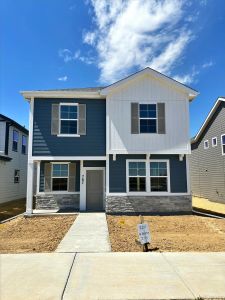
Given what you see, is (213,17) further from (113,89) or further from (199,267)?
(199,267)

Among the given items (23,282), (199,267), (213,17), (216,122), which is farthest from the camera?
(216,122)

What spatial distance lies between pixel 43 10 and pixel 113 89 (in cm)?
479

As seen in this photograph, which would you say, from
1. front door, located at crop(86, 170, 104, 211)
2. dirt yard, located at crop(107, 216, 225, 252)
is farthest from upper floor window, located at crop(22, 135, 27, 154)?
dirt yard, located at crop(107, 216, 225, 252)

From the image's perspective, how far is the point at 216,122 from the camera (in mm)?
18531

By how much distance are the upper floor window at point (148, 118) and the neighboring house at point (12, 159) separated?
10.0 m

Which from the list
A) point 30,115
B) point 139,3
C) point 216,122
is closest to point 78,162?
point 30,115

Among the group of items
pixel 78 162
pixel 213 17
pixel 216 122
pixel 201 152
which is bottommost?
pixel 78 162

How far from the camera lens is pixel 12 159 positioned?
64.8 ft

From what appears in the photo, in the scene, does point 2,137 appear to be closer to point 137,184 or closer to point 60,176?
point 60,176

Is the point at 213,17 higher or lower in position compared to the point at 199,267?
higher

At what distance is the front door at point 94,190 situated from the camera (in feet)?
45.8

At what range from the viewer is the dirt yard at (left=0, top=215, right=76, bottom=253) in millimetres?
7009

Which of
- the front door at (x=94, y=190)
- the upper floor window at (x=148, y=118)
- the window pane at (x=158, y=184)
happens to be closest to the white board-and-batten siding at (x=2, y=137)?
the front door at (x=94, y=190)

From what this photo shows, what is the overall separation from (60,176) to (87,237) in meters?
6.49
